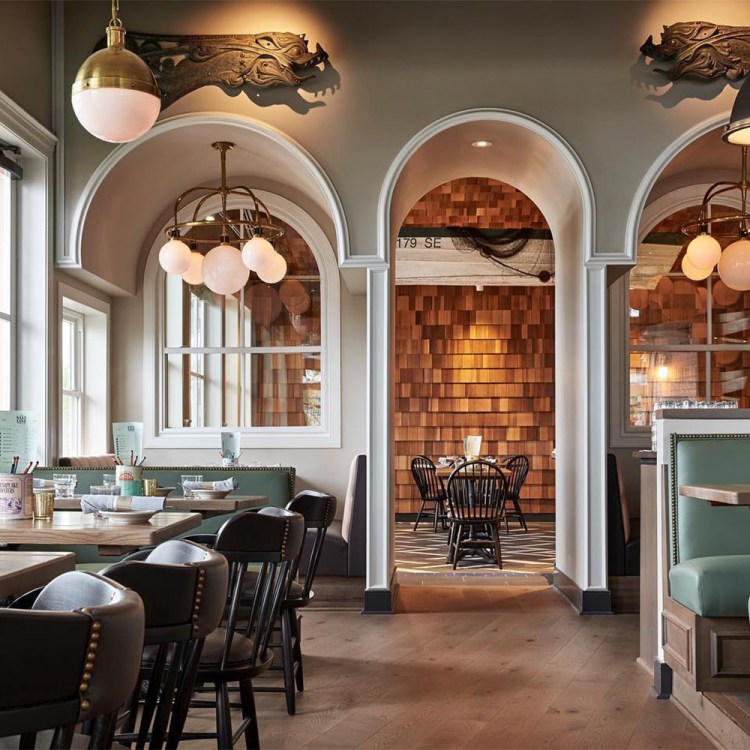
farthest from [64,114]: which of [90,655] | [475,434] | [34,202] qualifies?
[475,434]

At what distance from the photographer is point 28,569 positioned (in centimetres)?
198

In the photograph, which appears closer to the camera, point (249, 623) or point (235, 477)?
point (249, 623)

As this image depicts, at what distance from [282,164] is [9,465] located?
359cm

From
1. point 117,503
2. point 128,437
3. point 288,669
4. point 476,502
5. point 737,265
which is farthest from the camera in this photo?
point 476,502

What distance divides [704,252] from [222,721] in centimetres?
472

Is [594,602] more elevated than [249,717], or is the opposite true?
[249,717]

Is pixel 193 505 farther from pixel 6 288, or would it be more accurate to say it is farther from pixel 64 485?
pixel 6 288

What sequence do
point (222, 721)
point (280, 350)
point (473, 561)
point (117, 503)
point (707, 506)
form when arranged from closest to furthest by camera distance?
point (222, 721)
point (117, 503)
point (707, 506)
point (280, 350)
point (473, 561)

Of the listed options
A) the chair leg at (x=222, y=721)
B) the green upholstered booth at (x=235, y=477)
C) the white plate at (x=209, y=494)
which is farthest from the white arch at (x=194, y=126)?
the chair leg at (x=222, y=721)

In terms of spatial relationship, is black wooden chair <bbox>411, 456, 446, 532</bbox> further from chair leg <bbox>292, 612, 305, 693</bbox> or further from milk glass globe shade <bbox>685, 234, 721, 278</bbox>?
chair leg <bbox>292, 612, 305, 693</bbox>

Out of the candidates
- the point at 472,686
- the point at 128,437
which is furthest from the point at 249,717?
the point at 128,437

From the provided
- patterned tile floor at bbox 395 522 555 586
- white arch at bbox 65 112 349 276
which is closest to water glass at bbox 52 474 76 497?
white arch at bbox 65 112 349 276

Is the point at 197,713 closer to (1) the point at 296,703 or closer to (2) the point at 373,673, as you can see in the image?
(1) the point at 296,703

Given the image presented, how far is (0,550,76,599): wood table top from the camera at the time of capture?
190 centimetres
